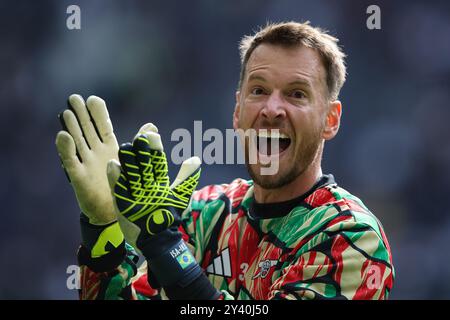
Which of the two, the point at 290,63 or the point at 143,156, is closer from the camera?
the point at 143,156

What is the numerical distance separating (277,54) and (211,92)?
4316mm

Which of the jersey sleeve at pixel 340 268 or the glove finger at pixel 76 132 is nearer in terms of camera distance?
the jersey sleeve at pixel 340 268

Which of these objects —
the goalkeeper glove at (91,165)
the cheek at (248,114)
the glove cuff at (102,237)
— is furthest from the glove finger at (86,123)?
the cheek at (248,114)

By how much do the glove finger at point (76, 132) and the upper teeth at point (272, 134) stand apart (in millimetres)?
797

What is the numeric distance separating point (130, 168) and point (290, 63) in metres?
1.03

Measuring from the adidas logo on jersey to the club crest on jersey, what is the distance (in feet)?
0.54

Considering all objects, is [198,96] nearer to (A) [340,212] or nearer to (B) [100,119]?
(B) [100,119]

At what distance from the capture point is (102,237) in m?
2.78

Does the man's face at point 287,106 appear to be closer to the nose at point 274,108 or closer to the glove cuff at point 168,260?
the nose at point 274,108

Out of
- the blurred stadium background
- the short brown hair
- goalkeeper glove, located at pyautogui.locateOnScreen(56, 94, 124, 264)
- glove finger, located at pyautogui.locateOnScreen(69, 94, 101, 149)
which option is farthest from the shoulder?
the blurred stadium background

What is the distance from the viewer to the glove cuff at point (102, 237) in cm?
278

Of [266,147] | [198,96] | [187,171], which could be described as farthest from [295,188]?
[198,96]

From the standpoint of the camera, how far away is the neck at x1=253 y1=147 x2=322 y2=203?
10.1 feet

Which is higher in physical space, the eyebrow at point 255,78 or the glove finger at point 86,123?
the eyebrow at point 255,78
